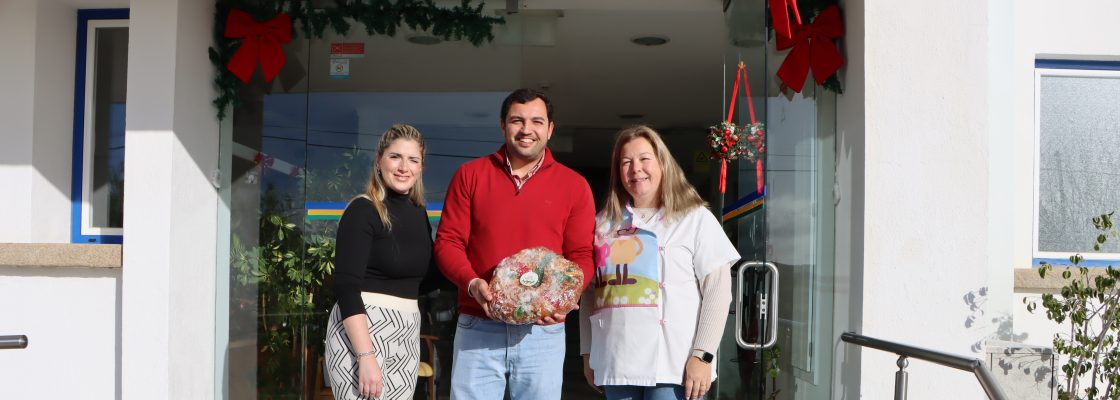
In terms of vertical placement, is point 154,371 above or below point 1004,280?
below

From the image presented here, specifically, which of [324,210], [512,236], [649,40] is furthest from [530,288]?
[649,40]

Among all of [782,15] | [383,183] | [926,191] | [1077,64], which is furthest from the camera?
[1077,64]

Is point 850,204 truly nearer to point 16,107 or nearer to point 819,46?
point 819,46

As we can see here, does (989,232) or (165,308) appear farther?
(165,308)

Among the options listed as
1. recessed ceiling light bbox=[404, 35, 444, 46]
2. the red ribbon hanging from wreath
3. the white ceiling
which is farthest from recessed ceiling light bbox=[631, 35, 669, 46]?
the red ribbon hanging from wreath

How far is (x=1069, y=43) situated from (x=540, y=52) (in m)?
3.46

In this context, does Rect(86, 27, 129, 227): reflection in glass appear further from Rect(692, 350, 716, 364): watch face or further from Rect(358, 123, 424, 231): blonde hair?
Rect(692, 350, 716, 364): watch face

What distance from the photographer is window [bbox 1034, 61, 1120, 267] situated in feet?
16.7

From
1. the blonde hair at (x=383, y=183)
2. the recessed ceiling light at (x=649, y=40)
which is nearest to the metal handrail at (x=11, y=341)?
the blonde hair at (x=383, y=183)

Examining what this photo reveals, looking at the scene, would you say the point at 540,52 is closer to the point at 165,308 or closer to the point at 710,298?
the point at 165,308

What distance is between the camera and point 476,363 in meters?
3.27

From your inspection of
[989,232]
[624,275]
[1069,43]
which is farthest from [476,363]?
[1069,43]

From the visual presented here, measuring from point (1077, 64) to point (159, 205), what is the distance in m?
4.60

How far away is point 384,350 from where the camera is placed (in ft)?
10.8
